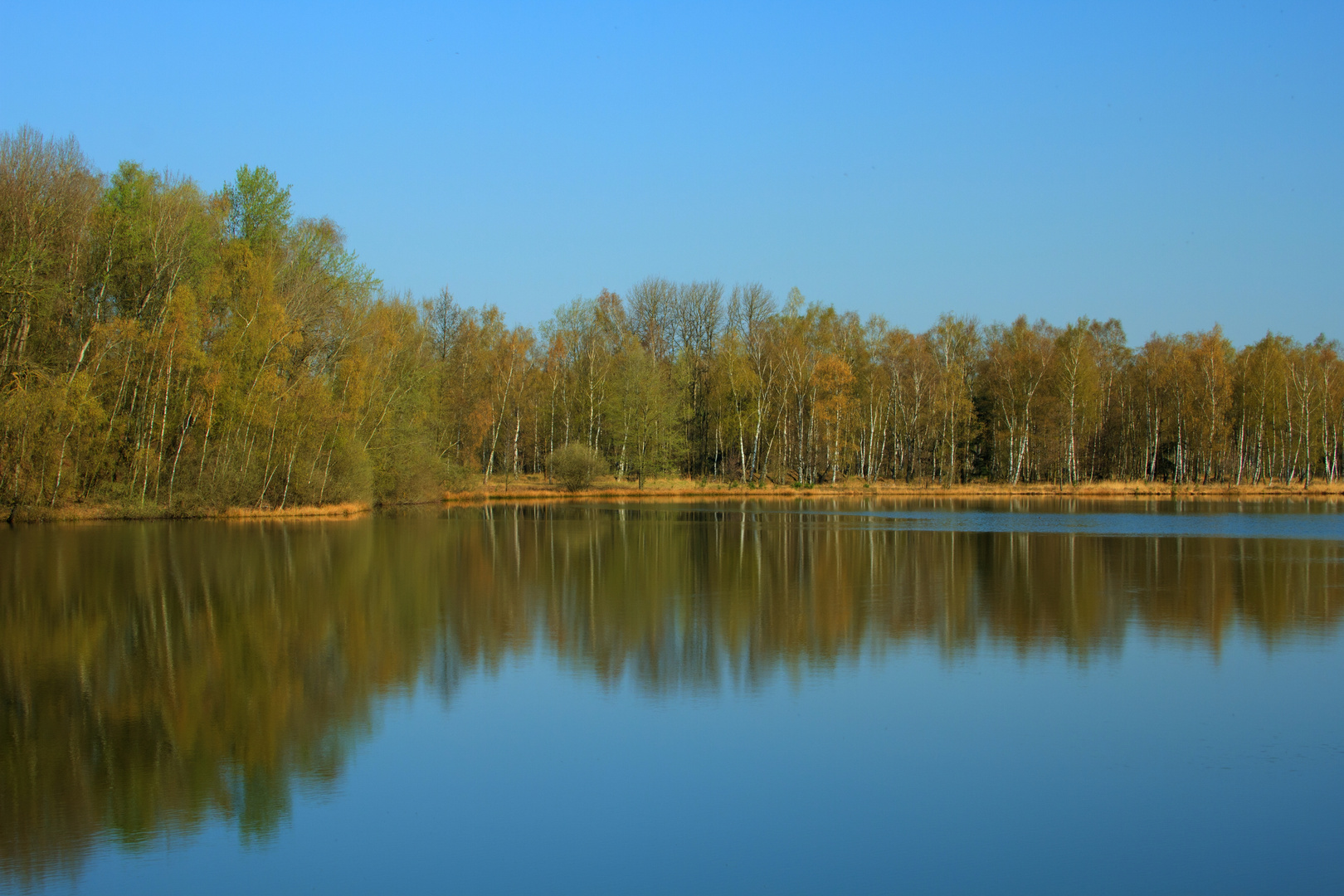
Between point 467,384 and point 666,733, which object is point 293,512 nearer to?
point 467,384

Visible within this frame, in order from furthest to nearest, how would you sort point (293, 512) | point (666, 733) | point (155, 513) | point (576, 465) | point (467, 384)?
point (467, 384)
point (576, 465)
point (293, 512)
point (155, 513)
point (666, 733)

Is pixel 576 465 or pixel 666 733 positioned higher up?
pixel 576 465

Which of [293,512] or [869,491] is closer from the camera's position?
[293,512]

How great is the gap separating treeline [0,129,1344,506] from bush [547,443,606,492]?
3.62 meters

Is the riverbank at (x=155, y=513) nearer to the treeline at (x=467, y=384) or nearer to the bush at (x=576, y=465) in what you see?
the treeline at (x=467, y=384)

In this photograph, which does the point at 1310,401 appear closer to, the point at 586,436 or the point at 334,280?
the point at 586,436

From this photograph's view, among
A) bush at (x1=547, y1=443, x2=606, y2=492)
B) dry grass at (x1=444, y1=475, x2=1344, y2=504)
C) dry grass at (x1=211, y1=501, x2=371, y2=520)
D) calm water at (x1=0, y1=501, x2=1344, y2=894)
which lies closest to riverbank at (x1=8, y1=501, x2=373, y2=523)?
dry grass at (x1=211, y1=501, x2=371, y2=520)

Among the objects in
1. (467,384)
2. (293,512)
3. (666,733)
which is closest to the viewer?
(666,733)

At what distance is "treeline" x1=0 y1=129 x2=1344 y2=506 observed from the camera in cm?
3138

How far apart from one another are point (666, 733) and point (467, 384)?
150 ft

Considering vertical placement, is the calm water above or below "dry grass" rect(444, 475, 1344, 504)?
below

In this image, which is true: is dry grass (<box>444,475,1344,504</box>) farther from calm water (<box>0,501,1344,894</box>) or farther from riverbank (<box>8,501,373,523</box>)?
calm water (<box>0,501,1344,894</box>)

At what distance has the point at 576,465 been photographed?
4838 cm

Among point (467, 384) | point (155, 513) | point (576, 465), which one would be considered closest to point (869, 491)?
point (576, 465)
